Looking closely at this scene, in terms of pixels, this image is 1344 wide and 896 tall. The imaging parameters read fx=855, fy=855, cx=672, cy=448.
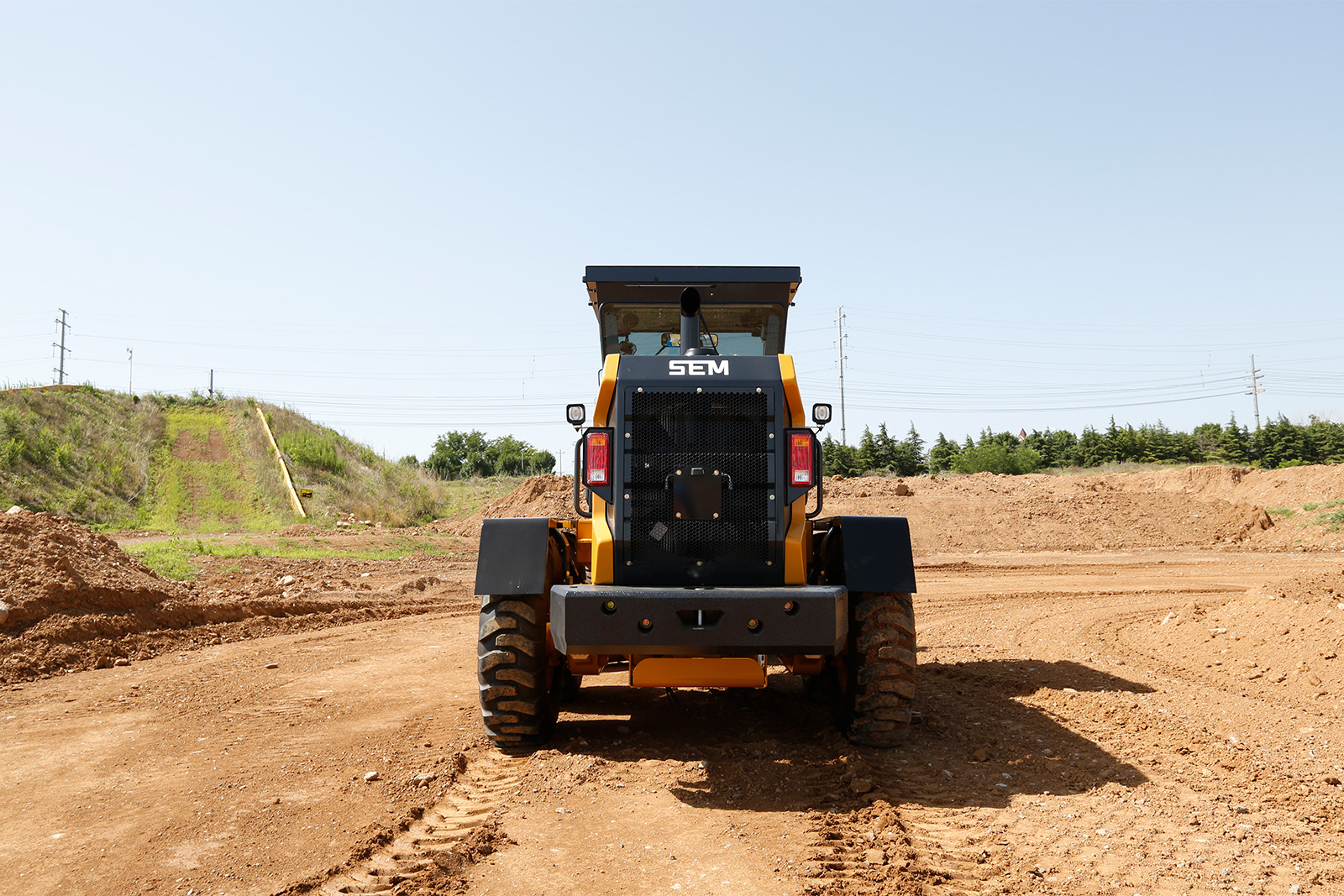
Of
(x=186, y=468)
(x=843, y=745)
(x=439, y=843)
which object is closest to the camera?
(x=439, y=843)

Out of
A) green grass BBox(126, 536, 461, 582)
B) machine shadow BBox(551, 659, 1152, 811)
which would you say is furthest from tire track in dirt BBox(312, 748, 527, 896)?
green grass BBox(126, 536, 461, 582)

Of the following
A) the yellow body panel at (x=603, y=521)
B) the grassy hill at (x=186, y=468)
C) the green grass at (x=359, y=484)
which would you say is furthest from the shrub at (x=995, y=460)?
the yellow body panel at (x=603, y=521)

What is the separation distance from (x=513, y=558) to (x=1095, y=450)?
52.2m

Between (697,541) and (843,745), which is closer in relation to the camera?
(697,541)

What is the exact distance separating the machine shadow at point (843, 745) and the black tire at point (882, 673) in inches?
6.1

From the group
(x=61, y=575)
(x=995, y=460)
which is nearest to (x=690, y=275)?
(x=61, y=575)

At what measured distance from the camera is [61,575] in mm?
10766

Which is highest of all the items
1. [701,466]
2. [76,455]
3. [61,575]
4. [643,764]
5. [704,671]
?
[76,455]

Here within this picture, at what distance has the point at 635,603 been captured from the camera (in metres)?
5.16

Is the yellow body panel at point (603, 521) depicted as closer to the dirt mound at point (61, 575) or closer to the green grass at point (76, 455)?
the dirt mound at point (61, 575)

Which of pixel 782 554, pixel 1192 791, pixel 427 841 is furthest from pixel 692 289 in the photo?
pixel 1192 791

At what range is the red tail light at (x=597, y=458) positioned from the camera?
5.83 m

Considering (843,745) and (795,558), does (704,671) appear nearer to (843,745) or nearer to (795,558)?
(795,558)

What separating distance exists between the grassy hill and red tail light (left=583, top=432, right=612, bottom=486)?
26.4 meters
